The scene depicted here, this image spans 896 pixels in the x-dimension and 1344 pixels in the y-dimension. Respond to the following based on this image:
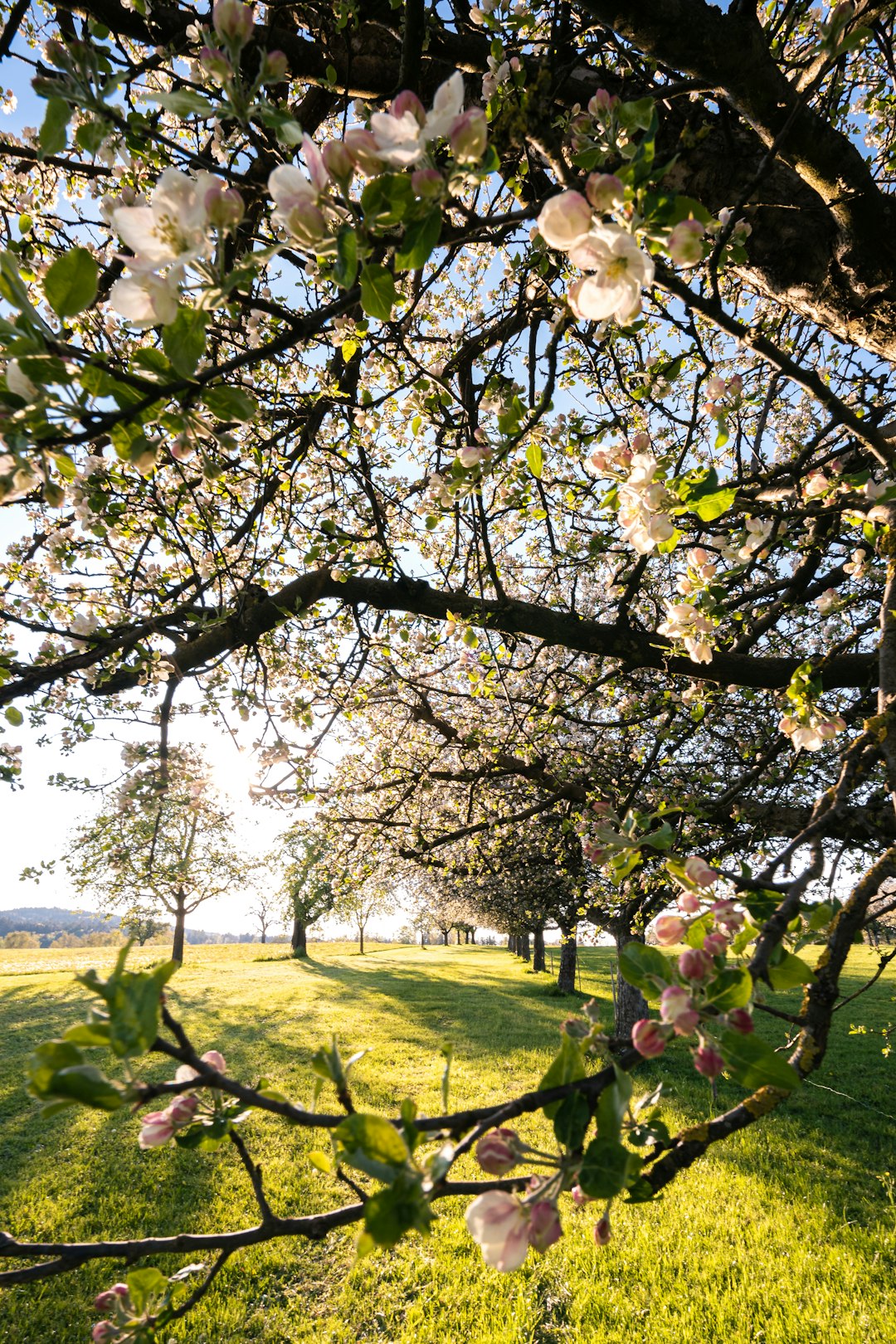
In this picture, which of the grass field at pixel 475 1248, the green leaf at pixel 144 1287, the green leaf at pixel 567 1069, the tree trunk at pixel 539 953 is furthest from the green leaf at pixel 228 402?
the tree trunk at pixel 539 953

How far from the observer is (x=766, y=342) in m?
1.92

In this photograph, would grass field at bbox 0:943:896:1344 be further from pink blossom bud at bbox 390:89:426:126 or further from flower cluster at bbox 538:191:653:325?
pink blossom bud at bbox 390:89:426:126

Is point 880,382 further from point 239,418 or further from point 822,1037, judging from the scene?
point 239,418

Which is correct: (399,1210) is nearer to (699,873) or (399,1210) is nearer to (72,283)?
(699,873)

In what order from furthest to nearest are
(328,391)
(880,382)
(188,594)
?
(188,594) → (880,382) → (328,391)

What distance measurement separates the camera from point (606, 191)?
2.72 feet

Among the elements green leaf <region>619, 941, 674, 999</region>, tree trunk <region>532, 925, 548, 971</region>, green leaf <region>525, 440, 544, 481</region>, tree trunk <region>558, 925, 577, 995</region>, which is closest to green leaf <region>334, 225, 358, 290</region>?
green leaf <region>525, 440, 544, 481</region>

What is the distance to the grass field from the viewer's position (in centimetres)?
446

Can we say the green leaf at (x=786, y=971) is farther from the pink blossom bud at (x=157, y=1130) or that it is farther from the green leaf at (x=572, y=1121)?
the pink blossom bud at (x=157, y=1130)

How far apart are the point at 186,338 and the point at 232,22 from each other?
59 cm

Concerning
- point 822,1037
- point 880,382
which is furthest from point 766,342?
point 880,382

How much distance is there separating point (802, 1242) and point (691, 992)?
6840 millimetres

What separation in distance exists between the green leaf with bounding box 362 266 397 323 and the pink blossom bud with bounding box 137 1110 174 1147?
46.4 inches

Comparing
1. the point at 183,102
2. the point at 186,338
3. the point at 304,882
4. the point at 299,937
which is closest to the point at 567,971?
the point at 304,882
